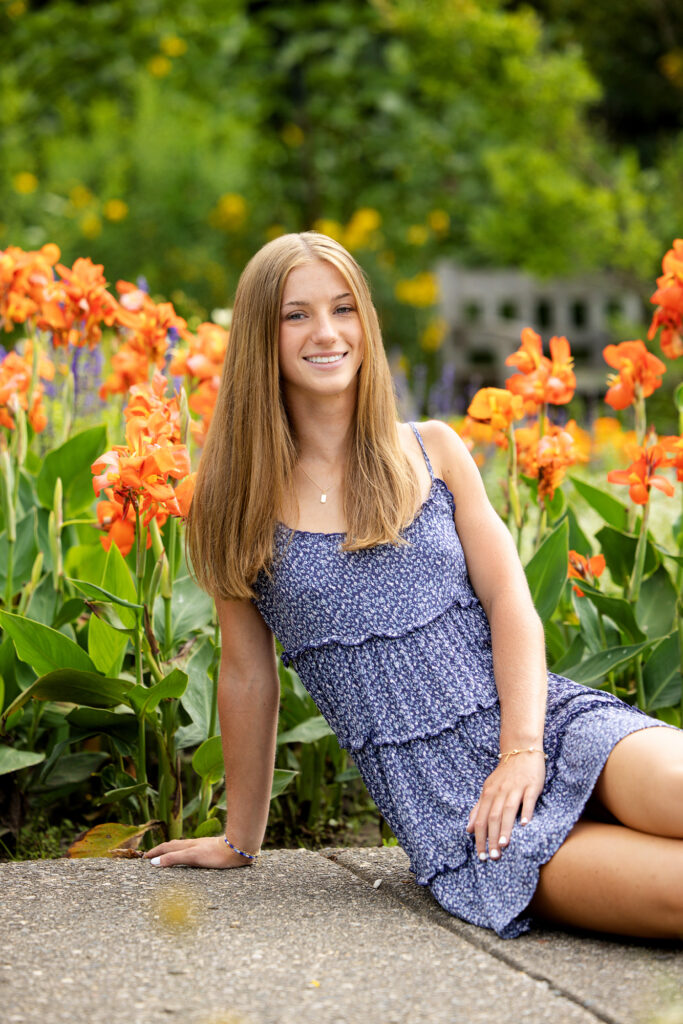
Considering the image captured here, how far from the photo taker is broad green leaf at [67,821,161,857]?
7.23ft

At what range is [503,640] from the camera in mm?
1975

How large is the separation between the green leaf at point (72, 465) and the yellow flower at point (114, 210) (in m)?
5.13

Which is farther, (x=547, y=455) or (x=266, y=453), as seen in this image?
(x=547, y=455)

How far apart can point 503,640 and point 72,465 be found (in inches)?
44.1

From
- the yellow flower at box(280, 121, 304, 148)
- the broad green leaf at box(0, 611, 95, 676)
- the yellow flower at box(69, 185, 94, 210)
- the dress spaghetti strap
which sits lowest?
the broad green leaf at box(0, 611, 95, 676)

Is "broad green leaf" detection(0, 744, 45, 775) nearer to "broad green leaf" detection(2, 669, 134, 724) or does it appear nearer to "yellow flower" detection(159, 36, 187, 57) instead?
"broad green leaf" detection(2, 669, 134, 724)

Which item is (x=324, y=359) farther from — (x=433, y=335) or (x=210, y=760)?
(x=433, y=335)

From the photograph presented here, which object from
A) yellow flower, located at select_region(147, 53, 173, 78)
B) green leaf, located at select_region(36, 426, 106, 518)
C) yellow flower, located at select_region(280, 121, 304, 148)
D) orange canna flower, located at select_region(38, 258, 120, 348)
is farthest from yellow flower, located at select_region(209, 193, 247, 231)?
green leaf, located at select_region(36, 426, 106, 518)

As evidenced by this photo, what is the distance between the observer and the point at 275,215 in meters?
9.02

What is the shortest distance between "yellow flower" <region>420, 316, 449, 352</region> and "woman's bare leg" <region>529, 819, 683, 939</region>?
23.3ft

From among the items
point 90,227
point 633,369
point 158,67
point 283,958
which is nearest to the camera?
point 283,958

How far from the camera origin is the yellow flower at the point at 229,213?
8195 mm

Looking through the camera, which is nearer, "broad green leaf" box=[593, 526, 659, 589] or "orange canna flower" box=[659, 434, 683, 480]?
"orange canna flower" box=[659, 434, 683, 480]

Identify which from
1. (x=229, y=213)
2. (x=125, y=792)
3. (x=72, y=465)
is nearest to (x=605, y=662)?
(x=125, y=792)
